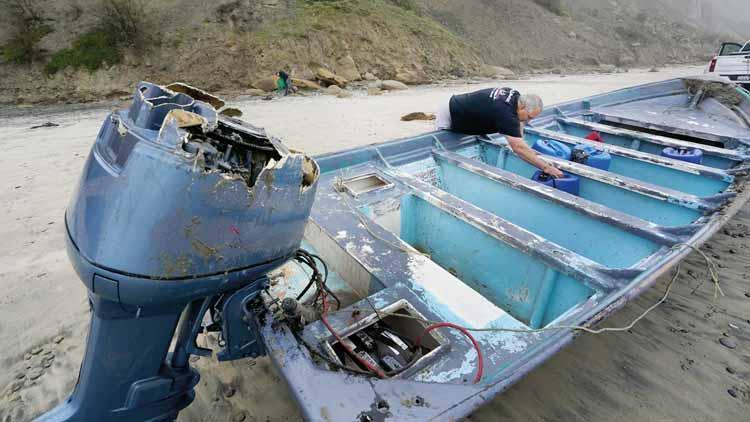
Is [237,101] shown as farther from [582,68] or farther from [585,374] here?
[582,68]

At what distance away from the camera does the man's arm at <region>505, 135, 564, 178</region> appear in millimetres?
2914

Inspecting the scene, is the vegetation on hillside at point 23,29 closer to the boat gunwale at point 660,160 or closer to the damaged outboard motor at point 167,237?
the damaged outboard motor at point 167,237

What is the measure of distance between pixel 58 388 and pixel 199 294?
1.71m

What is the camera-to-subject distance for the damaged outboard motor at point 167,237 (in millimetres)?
950

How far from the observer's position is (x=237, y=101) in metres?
11.3

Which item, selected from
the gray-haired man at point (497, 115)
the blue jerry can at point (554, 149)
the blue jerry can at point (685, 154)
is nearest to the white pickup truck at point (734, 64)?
the blue jerry can at point (685, 154)

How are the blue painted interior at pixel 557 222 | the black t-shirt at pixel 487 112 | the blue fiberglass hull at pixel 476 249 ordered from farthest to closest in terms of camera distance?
the black t-shirt at pixel 487 112 < the blue painted interior at pixel 557 222 < the blue fiberglass hull at pixel 476 249

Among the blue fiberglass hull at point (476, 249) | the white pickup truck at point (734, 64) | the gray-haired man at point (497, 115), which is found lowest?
the blue fiberglass hull at point (476, 249)

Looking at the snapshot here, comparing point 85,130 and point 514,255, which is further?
point 85,130

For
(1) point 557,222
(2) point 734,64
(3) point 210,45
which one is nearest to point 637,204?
(1) point 557,222

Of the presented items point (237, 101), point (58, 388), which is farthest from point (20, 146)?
point (58, 388)

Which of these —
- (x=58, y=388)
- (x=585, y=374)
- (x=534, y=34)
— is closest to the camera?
(x=58, y=388)

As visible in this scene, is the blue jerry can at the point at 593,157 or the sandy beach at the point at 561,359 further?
the blue jerry can at the point at 593,157

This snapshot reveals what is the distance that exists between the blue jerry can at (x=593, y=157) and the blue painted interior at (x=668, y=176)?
18cm
